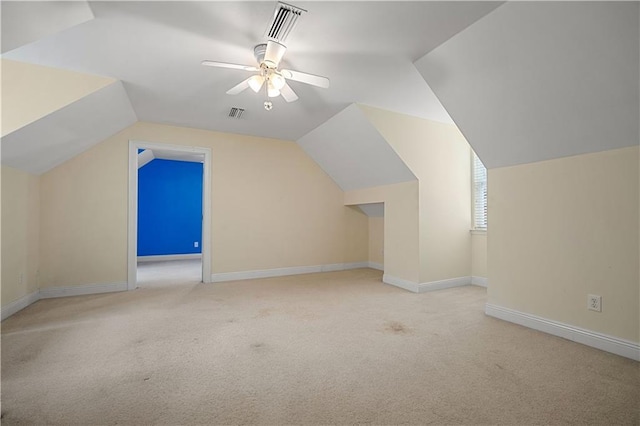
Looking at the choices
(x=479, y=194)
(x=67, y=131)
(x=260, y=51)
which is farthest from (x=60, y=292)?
(x=479, y=194)

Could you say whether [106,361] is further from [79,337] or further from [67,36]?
[67,36]

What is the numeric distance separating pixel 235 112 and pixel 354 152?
5.77 ft

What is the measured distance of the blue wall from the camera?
691 centimetres

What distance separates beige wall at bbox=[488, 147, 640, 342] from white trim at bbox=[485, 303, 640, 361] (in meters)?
0.04

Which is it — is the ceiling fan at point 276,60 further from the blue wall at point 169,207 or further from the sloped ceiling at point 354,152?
the blue wall at point 169,207

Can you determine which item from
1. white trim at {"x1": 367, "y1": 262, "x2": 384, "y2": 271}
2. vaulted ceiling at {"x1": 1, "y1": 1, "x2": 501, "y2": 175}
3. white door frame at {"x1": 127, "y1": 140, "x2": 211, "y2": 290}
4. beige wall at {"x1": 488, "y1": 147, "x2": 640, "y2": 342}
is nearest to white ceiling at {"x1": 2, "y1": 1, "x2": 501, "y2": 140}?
vaulted ceiling at {"x1": 1, "y1": 1, "x2": 501, "y2": 175}

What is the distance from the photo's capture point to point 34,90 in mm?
2475

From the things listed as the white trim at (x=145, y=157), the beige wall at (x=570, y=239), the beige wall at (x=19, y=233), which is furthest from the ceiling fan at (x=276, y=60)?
the white trim at (x=145, y=157)

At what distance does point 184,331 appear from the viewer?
2.64 metres

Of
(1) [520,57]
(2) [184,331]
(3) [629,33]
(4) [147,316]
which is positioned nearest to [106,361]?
(2) [184,331]

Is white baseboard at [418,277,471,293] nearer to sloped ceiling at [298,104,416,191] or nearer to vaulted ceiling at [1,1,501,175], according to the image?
sloped ceiling at [298,104,416,191]

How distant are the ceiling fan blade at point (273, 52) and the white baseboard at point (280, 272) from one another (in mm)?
3323

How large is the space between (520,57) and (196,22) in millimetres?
2275

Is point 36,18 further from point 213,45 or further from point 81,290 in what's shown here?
point 81,290
